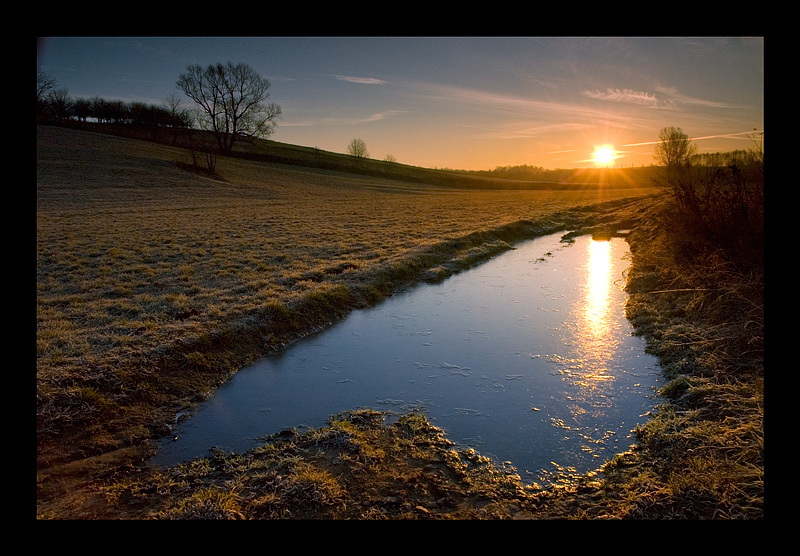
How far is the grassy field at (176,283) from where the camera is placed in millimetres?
6164

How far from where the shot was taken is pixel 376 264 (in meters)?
15.2

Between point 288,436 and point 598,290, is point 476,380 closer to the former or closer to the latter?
point 288,436

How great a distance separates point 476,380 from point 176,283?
888cm

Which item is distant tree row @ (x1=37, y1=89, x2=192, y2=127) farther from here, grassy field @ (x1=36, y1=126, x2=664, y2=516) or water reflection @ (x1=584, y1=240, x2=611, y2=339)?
water reflection @ (x1=584, y1=240, x2=611, y2=339)

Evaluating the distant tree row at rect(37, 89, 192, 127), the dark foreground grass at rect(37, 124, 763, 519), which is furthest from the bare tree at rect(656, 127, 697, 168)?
the distant tree row at rect(37, 89, 192, 127)

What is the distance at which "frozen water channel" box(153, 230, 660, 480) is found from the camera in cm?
573

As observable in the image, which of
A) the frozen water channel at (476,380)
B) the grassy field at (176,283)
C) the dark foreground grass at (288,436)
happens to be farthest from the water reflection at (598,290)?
the grassy field at (176,283)

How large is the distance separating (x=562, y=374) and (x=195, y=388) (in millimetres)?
5955

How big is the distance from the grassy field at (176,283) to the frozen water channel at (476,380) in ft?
2.48

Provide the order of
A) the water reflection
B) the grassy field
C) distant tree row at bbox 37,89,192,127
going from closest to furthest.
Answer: the grassy field < the water reflection < distant tree row at bbox 37,89,192,127

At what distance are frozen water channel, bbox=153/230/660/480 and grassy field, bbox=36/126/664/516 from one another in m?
0.76

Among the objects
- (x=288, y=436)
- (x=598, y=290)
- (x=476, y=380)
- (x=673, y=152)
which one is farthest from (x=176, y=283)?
(x=673, y=152)

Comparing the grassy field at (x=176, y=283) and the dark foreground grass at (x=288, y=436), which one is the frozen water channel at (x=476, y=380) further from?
the grassy field at (x=176, y=283)
